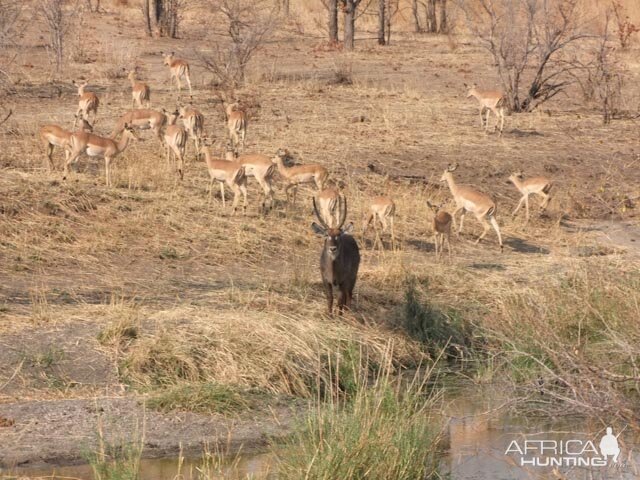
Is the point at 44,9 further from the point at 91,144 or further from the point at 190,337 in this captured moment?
the point at 190,337

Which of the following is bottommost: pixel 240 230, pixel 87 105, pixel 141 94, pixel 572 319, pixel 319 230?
pixel 572 319

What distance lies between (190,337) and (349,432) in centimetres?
301

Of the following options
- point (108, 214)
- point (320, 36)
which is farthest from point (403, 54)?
point (108, 214)

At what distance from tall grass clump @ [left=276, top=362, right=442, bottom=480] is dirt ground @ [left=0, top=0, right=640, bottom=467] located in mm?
1109

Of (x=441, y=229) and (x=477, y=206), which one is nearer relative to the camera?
(x=441, y=229)

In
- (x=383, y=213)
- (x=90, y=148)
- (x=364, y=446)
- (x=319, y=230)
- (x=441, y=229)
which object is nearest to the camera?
(x=364, y=446)

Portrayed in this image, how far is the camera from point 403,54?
28469mm

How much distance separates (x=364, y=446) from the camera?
6328 mm

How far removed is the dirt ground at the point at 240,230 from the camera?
838cm

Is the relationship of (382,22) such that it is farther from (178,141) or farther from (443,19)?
(178,141)

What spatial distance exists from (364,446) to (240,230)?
275 inches

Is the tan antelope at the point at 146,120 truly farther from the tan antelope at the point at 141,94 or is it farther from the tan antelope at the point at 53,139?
the tan antelope at the point at 141,94

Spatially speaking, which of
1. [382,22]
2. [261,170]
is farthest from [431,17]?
[261,170]

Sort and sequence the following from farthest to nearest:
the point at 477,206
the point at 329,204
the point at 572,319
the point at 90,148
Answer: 1. the point at 90,148
2. the point at 477,206
3. the point at 329,204
4. the point at 572,319
